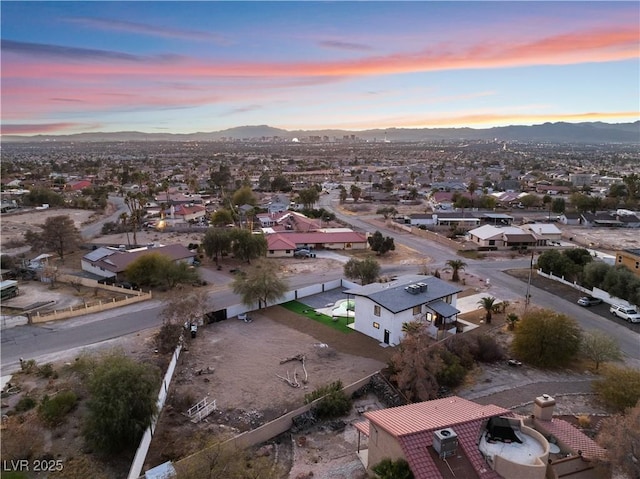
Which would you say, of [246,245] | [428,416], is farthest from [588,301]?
[246,245]

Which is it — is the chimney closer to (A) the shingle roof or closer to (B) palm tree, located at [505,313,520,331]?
(B) palm tree, located at [505,313,520,331]

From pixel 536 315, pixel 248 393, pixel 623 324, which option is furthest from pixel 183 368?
pixel 623 324

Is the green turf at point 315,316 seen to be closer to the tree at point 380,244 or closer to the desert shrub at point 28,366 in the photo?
the desert shrub at point 28,366

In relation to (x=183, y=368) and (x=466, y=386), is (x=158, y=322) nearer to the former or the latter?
(x=183, y=368)

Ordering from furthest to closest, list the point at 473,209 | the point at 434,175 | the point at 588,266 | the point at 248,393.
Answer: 1. the point at 434,175
2. the point at 473,209
3. the point at 588,266
4. the point at 248,393

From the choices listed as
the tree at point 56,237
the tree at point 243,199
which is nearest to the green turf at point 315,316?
the tree at point 56,237

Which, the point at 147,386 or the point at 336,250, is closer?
the point at 147,386

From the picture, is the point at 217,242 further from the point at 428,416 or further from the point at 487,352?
the point at 428,416

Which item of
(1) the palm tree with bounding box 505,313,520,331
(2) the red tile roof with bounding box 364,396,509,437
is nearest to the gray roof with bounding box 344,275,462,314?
(1) the palm tree with bounding box 505,313,520,331
